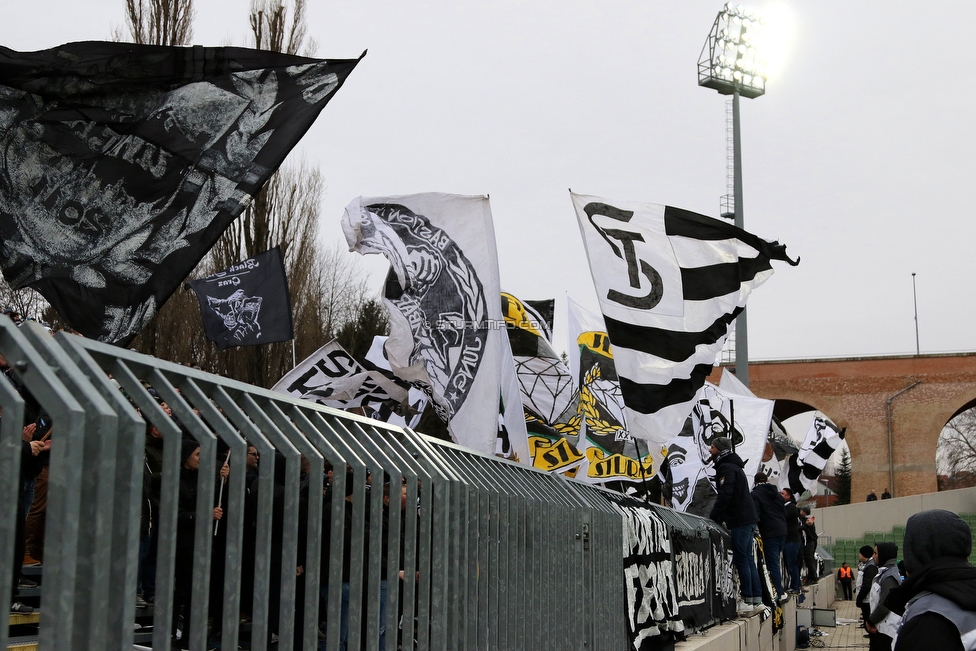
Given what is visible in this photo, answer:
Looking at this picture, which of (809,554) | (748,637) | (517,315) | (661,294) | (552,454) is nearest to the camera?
(661,294)

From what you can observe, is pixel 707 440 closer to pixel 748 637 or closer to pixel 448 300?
pixel 748 637

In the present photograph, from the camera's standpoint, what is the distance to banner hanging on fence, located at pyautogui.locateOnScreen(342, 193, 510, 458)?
36.0ft

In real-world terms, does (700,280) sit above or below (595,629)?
above

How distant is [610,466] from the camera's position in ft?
54.7

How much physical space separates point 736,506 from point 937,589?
8.85 metres

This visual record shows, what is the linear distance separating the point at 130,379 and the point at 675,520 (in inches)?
341

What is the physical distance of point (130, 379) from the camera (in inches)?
118

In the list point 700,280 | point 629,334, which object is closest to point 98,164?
point 629,334

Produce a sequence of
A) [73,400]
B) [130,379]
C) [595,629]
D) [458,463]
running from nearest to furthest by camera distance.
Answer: [73,400], [130,379], [458,463], [595,629]

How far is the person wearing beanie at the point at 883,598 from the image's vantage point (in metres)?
8.56

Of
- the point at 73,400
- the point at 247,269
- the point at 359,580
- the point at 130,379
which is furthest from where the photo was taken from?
the point at 247,269

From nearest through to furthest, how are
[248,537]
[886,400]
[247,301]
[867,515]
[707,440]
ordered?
[248,537]
[247,301]
[707,440]
[867,515]
[886,400]

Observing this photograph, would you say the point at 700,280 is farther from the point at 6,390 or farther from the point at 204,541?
the point at 6,390

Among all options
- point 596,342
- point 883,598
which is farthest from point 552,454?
point 883,598
